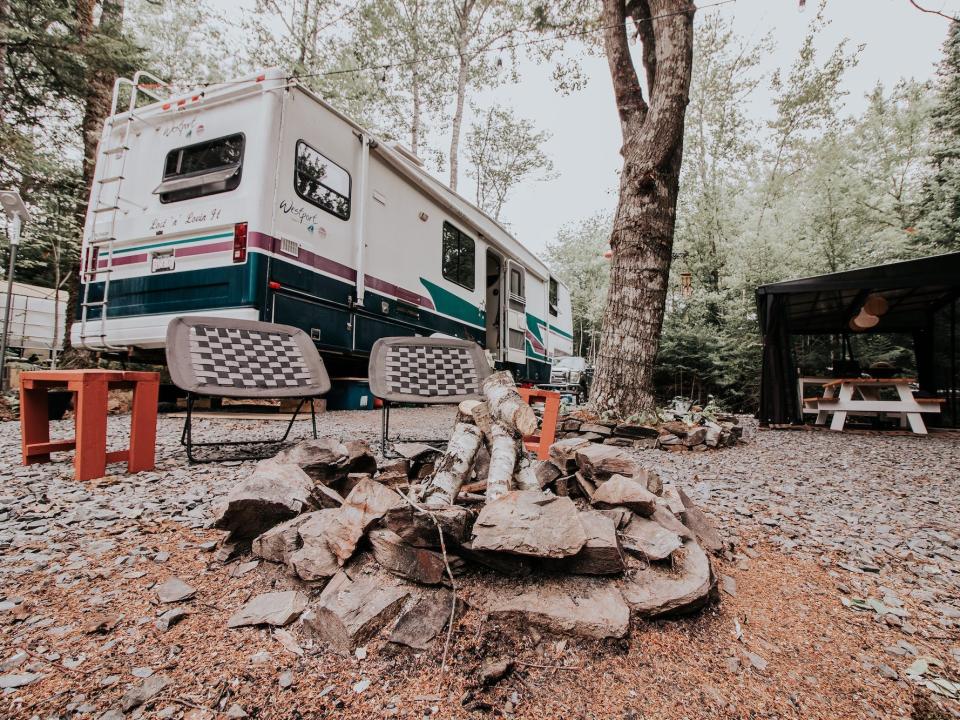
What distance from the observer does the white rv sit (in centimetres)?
395

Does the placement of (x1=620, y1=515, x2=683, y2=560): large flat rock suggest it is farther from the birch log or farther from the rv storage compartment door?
the rv storage compartment door

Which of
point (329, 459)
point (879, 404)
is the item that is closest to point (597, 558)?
point (329, 459)

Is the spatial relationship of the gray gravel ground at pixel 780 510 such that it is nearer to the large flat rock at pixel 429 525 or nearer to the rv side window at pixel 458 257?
the large flat rock at pixel 429 525

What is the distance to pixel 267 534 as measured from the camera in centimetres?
146

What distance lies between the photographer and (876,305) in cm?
664

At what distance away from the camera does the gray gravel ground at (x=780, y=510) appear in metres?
1.45

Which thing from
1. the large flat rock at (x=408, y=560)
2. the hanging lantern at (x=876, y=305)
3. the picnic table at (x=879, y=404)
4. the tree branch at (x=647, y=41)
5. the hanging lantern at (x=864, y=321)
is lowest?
the large flat rock at (x=408, y=560)

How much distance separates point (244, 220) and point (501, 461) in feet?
11.3

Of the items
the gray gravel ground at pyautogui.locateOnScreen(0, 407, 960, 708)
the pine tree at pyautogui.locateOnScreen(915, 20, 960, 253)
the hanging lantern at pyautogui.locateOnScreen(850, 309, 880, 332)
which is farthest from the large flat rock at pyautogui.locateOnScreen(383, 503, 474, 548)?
the pine tree at pyautogui.locateOnScreen(915, 20, 960, 253)

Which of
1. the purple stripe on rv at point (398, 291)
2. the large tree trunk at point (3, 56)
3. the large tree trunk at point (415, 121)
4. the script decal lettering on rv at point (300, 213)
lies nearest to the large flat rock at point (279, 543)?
the script decal lettering on rv at point (300, 213)

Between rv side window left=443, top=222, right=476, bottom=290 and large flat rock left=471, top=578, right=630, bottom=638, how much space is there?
534 cm

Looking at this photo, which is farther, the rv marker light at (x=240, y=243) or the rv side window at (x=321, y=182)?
the rv side window at (x=321, y=182)

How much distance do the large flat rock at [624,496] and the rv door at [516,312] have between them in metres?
6.28

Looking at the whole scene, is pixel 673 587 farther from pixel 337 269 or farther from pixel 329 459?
pixel 337 269
